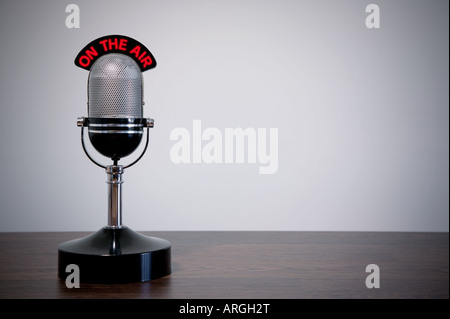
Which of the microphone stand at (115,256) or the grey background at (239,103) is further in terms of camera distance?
the grey background at (239,103)

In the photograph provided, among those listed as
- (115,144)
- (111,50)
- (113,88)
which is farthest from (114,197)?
(111,50)

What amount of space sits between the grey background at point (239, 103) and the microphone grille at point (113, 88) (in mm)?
1093

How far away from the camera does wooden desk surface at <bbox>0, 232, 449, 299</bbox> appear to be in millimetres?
1101

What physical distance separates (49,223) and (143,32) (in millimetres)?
896

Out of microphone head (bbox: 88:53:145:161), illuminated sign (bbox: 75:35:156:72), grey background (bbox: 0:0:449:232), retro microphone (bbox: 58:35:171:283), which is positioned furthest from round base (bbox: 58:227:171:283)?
grey background (bbox: 0:0:449:232)

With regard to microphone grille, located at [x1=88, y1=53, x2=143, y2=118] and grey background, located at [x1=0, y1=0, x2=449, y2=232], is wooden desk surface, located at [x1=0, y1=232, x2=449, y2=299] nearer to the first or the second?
microphone grille, located at [x1=88, y1=53, x2=143, y2=118]

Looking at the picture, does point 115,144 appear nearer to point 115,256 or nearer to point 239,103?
point 115,256

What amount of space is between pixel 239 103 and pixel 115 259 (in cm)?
131

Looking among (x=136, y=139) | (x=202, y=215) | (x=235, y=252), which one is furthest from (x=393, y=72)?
(x=136, y=139)

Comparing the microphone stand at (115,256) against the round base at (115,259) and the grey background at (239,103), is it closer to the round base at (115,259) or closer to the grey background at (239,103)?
the round base at (115,259)

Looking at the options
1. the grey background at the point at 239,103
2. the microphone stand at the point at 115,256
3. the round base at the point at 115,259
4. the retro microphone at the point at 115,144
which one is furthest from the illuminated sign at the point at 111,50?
the grey background at the point at 239,103

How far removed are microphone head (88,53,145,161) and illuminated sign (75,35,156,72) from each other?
0.06 m

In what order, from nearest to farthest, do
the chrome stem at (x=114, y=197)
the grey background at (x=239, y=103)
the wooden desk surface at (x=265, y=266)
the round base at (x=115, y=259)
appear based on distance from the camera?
the wooden desk surface at (x=265, y=266), the round base at (x=115, y=259), the chrome stem at (x=114, y=197), the grey background at (x=239, y=103)

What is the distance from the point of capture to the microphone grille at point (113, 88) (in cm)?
129
